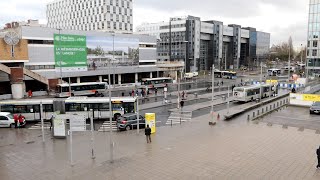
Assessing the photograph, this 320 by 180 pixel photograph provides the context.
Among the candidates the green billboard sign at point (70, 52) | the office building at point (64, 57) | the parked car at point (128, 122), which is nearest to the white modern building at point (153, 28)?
the office building at point (64, 57)

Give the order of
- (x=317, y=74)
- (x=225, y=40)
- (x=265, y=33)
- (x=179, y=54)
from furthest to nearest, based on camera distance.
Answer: (x=265, y=33) < (x=225, y=40) < (x=179, y=54) < (x=317, y=74)

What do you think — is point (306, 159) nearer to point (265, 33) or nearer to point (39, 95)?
point (39, 95)

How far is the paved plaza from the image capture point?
17172mm

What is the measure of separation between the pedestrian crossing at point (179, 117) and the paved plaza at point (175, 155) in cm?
401

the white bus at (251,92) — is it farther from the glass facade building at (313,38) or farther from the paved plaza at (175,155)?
the glass facade building at (313,38)

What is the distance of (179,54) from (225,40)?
111 feet

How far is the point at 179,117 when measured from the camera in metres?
35.6

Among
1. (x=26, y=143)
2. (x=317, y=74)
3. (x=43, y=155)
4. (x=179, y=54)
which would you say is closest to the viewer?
(x=43, y=155)

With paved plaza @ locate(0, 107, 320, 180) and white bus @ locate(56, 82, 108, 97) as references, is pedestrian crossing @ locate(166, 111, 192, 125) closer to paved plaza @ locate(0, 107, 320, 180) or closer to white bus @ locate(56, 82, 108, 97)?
paved plaza @ locate(0, 107, 320, 180)

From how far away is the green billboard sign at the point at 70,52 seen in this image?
207ft

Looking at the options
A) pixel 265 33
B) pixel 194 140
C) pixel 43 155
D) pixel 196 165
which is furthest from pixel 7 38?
pixel 265 33

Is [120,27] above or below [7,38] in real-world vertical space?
above

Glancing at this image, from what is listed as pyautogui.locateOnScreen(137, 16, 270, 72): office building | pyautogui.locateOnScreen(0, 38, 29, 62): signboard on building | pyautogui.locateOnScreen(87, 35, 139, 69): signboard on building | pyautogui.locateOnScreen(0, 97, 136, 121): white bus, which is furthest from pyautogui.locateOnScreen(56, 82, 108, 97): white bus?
pyautogui.locateOnScreen(137, 16, 270, 72): office building

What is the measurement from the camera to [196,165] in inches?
725
